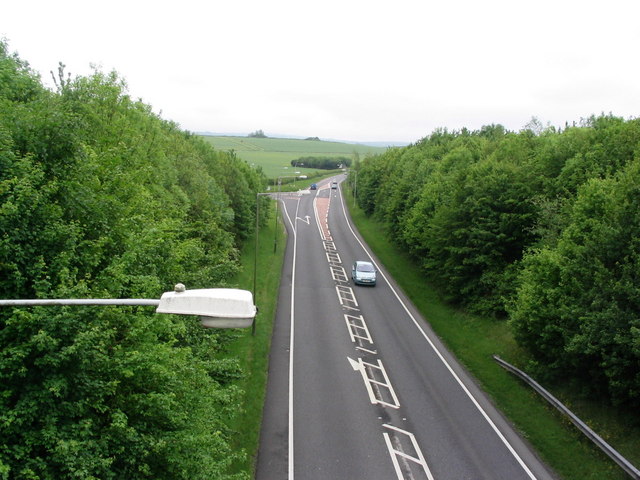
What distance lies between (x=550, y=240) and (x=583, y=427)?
427 inches

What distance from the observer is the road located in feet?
58.9

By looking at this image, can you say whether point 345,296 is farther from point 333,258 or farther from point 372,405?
point 372,405

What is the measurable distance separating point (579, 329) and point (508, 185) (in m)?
14.8

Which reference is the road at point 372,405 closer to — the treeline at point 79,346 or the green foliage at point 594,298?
the green foliage at point 594,298

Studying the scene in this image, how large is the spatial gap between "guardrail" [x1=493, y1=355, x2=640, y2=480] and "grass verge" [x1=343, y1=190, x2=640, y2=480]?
36 cm

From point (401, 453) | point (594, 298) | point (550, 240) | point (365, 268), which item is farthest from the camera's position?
point (365, 268)

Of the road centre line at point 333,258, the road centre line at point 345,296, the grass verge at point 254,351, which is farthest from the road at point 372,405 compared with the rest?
the road centre line at point 333,258

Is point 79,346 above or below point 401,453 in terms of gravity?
above

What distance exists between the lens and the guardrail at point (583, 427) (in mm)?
16589

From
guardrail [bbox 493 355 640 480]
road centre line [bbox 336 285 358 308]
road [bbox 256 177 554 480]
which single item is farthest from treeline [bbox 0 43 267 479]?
road centre line [bbox 336 285 358 308]

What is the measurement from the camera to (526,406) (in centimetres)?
2206

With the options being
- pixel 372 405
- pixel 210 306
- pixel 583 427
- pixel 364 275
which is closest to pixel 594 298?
pixel 583 427

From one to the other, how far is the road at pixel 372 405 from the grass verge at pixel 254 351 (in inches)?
18.1

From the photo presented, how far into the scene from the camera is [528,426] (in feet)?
67.4
